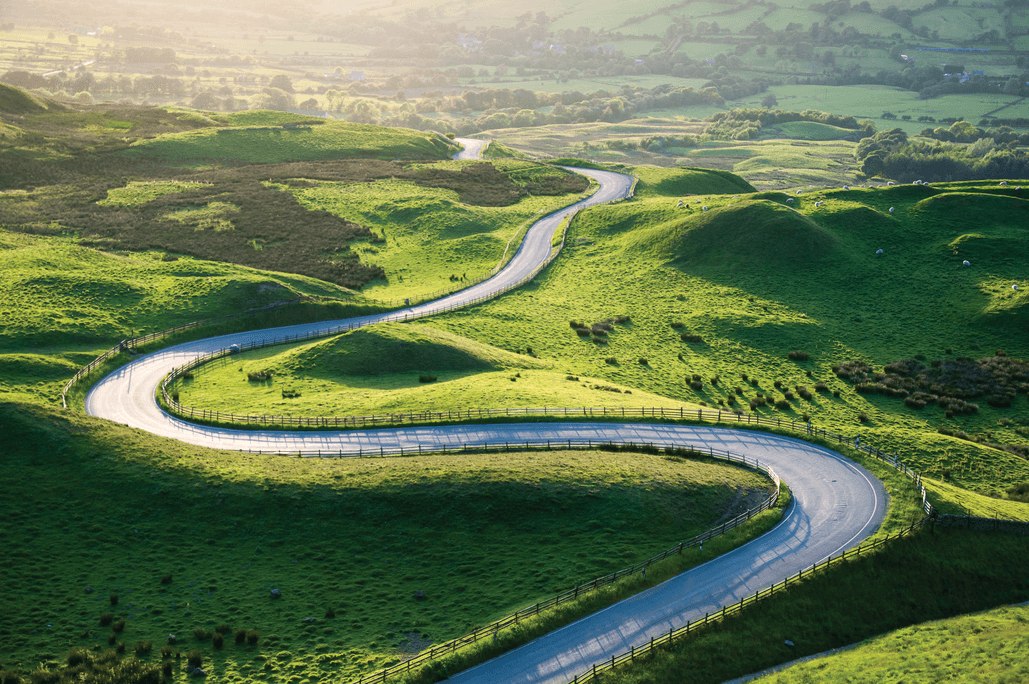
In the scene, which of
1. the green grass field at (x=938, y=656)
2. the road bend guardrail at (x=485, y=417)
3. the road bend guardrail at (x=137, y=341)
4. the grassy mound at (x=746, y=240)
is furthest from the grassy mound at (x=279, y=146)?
the green grass field at (x=938, y=656)

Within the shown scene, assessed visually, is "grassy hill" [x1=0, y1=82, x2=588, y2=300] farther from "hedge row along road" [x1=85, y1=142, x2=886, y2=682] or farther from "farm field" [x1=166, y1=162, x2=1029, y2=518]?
"hedge row along road" [x1=85, y1=142, x2=886, y2=682]

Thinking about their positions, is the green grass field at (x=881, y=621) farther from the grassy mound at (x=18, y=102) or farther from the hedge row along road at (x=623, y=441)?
the grassy mound at (x=18, y=102)

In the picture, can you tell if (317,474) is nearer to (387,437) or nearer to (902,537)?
(387,437)

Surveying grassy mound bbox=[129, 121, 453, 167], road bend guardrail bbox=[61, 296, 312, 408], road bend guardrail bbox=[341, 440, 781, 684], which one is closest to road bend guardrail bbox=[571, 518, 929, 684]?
road bend guardrail bbox=[341, 440, 781, 684]

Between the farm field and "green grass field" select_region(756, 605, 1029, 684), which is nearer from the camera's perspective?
"green grass field" select_region(756, 605, 1029, 684)

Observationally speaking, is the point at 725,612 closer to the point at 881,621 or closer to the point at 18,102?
the point at 881,621

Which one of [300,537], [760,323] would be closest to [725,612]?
[300,537]
